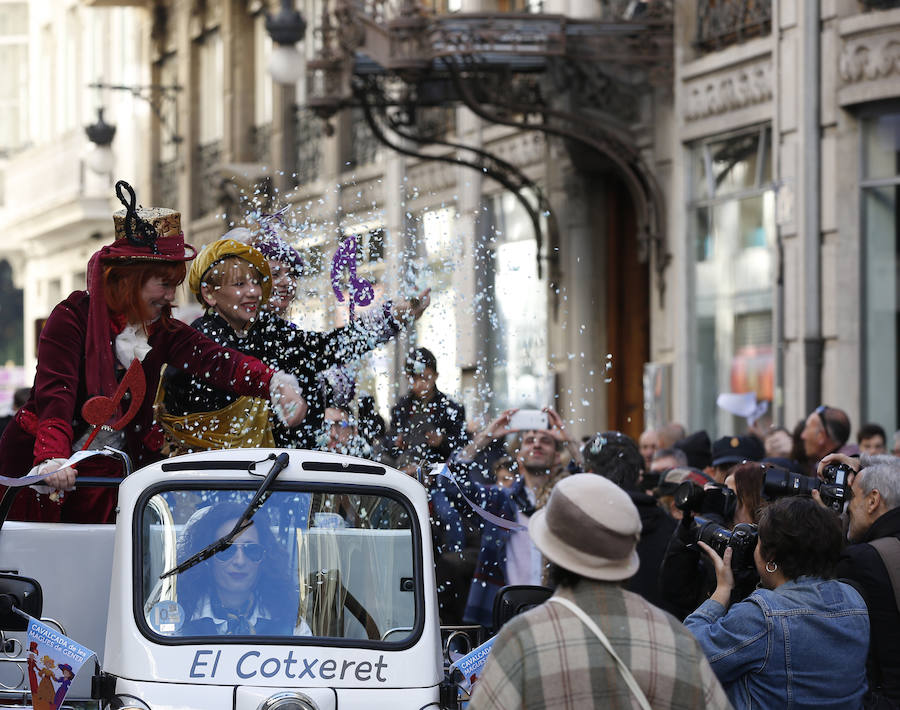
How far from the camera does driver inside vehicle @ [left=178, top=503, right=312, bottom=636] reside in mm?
5562

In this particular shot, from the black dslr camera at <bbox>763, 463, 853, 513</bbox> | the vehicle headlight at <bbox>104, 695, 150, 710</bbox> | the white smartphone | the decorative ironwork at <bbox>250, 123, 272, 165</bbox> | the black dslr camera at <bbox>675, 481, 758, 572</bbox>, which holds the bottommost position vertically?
the vehicle headlight at <bbox>104, 695, 150, 710</bbox>

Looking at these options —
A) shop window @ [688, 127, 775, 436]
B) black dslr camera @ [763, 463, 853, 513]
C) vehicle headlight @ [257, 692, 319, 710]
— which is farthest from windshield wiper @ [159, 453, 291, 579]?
shop window @ [688, 127, 775, 436]

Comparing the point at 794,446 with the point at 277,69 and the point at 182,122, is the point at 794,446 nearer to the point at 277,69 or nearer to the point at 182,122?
the point at 277,69

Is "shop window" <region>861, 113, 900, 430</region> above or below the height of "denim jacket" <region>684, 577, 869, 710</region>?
above

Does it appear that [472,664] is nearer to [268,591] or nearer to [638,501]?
[268,591]

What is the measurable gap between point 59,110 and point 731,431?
30296 millimetres

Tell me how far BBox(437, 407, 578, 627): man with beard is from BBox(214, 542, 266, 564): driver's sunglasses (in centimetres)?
202

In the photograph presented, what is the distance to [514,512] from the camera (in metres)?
8.19

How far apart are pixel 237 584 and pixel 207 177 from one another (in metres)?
26.7

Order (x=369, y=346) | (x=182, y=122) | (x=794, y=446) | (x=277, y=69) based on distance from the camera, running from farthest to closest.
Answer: (x=182, y=122), (x=277, y=69), (x=794, y=446), (x=369, y=346)

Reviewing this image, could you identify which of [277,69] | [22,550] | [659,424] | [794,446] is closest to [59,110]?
[277,69]

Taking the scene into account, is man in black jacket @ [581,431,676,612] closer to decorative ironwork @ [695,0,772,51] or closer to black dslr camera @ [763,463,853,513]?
black dslr camera @ [763,463,853,513]

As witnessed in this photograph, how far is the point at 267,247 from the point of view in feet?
24.4

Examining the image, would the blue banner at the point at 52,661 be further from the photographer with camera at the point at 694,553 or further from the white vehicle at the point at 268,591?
the photographer with camera at the point at 694,553
